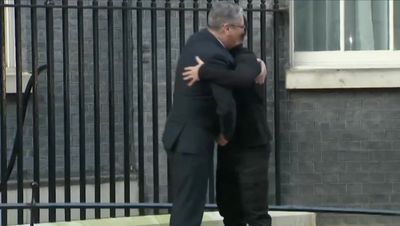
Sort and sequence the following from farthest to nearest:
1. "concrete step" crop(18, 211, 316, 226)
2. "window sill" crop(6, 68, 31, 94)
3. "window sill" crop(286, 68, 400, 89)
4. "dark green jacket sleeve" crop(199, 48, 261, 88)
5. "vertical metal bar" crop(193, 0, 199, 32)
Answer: "window sill" crop(6, 68, 31, 94), "window sill" crop(286, 68, 400, 89), "vertical metal bar" crop(193, 0, 199, 32), "concrete step" crop(18, 211, 316, 226), "dark green jacket sleeve" crop(199, 48, 261, 88)

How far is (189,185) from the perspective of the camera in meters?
6.00

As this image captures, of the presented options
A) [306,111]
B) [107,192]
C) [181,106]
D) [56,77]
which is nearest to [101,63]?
[56,77]

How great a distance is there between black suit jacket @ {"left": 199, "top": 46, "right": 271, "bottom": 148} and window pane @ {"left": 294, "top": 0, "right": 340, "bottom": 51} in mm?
2818

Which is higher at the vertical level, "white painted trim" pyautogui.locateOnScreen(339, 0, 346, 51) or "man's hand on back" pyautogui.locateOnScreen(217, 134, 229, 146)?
"white painted trim" pyautogui.locateOnScreen(339, 0, 346, 51)

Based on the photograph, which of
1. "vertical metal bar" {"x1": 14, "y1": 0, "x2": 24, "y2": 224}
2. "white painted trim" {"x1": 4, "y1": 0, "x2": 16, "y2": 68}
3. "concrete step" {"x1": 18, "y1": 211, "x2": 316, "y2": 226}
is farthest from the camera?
"white painted trim" {"x1": 4, "y1": 0, "x2": 16, "y2": 68}

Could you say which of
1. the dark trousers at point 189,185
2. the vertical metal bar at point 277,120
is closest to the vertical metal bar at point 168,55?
the vertical metal bar at point 277,120

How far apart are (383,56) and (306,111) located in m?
0.88

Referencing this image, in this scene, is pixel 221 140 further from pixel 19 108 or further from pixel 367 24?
pixel 367 24

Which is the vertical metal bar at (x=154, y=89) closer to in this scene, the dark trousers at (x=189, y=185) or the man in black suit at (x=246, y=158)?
the man in black suit at (x=246, y=158)

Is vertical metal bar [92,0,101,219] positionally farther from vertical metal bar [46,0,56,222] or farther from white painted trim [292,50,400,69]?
white painted trim [292,50,400,69]

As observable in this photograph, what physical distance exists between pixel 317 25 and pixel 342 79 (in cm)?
62

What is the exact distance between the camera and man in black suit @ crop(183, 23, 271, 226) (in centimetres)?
604

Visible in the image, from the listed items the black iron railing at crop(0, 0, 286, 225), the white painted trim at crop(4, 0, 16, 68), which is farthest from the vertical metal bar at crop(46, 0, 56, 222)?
the white painted trim at crop(4, 0, 16, 68)

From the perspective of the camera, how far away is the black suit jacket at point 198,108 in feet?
19.4
